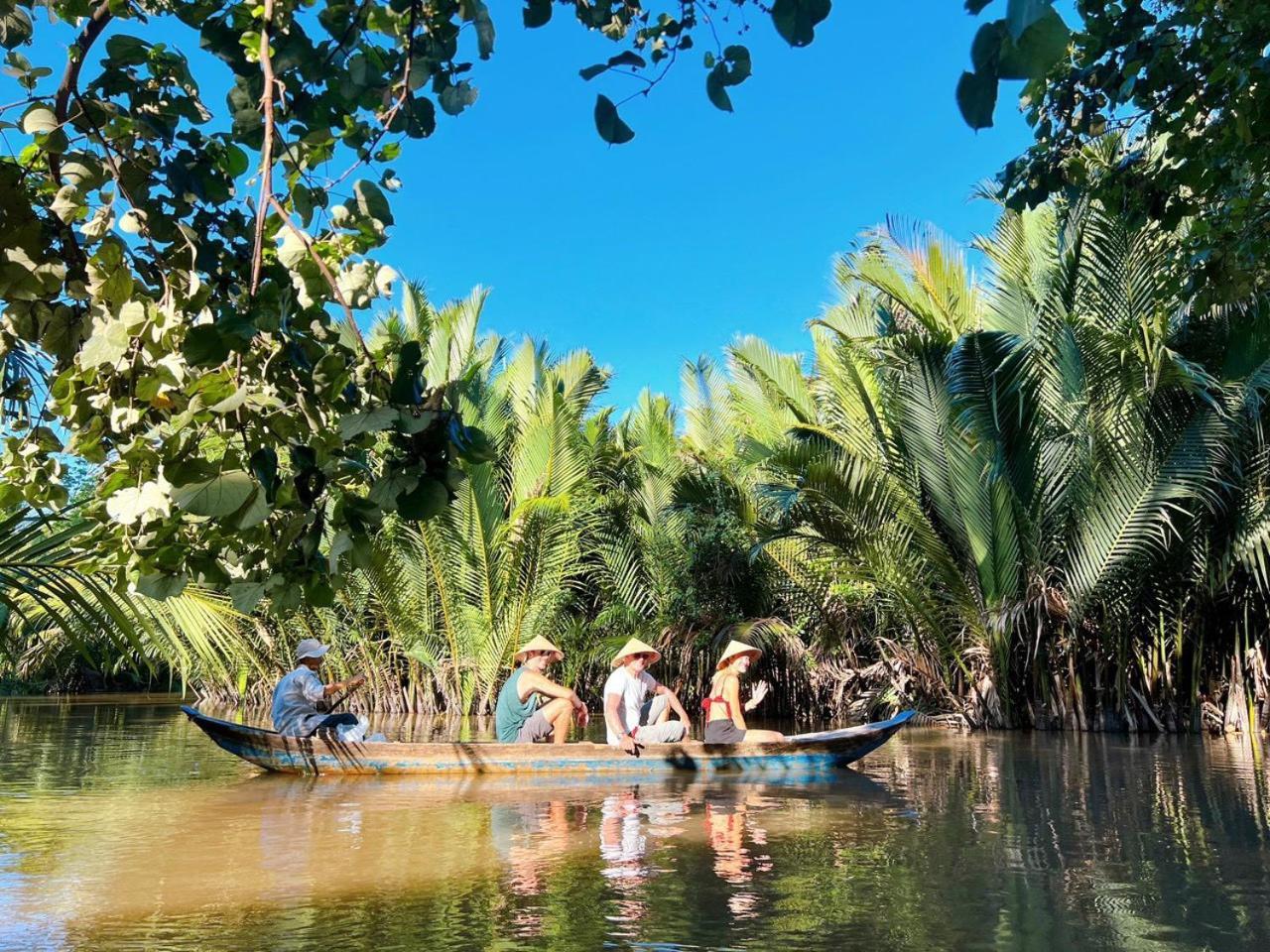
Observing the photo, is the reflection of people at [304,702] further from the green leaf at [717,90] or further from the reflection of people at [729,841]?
the green leaf at [717,90]

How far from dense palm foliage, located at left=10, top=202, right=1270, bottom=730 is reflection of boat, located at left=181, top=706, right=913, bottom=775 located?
2140 mm

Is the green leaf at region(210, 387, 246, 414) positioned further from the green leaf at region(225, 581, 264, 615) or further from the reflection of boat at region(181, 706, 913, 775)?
the reflection of boat at region(181, 706, 913, 775)

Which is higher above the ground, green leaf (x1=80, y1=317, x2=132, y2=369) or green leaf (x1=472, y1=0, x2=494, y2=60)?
green leaf (x1=472, y1=0, x2=494, y2=60)

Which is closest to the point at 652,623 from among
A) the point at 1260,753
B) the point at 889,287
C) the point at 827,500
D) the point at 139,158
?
the point at 827,500

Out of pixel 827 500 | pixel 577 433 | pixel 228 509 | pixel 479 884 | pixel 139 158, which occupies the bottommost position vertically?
pixel 479 884

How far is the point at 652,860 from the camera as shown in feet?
21.4

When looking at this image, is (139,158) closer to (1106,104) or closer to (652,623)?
(1106,104)

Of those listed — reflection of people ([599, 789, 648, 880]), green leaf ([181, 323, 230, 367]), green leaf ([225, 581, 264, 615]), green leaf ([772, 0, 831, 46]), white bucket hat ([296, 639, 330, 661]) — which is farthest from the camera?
white bucket hat ([296, 639, 330, 661])

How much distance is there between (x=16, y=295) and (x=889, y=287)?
13.5 m

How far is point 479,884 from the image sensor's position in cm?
591

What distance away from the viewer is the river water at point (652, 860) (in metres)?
4.91

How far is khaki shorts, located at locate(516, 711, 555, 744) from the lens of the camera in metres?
11.3

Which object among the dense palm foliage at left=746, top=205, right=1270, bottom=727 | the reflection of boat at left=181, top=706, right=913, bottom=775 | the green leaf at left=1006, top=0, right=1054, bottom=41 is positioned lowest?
the reflection of boat at left=181, top=706, right=913, bottom=775

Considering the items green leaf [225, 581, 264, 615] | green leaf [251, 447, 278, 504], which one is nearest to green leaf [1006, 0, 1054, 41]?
green leaf [251, 447, 278, 504]
